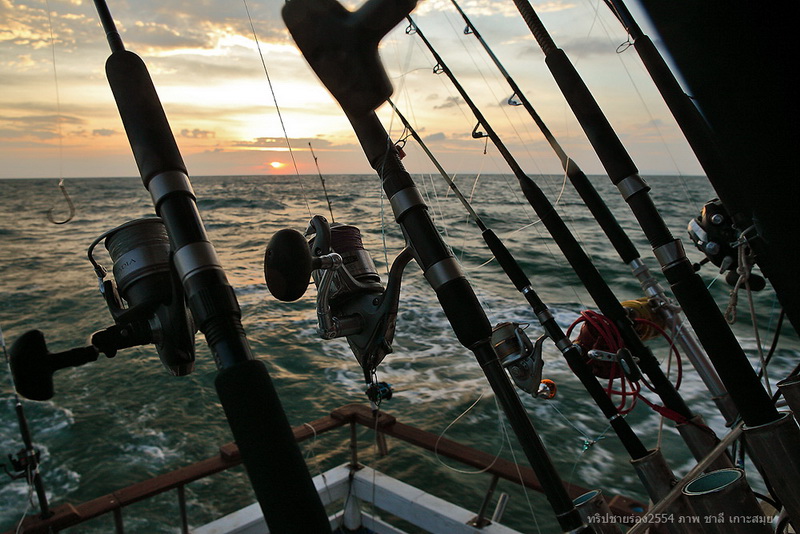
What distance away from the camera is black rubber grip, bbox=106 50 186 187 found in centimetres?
76

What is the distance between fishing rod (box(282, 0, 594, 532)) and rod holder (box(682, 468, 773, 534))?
0.17 metres

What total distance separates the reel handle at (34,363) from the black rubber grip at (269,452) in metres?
0.28

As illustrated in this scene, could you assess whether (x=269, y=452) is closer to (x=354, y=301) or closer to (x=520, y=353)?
(x=354, y=301)

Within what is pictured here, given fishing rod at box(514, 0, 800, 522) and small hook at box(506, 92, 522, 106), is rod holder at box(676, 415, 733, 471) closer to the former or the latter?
fishing rod at box(514, 0, 800, 522)

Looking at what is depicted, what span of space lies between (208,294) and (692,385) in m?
5.45

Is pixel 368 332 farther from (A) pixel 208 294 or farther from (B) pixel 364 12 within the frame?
(B) pixel 364 12

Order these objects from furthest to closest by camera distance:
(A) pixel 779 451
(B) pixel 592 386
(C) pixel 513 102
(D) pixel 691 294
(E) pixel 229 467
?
(E) pixel 229 467, (C) pixel 513 102, (B) pixel 592 386, (D) pixel 691 294, (A) pixel 779 451

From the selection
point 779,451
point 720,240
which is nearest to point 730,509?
point 779,451

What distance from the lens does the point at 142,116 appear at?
828mm

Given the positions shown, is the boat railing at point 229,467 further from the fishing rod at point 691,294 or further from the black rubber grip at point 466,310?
the black rubber grip at point 466,310

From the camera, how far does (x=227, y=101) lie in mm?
1395

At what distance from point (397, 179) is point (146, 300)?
0.43m

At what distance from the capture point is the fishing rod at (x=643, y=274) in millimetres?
1507

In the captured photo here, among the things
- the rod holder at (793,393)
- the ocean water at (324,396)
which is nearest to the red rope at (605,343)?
the rod holder at (793,393)
